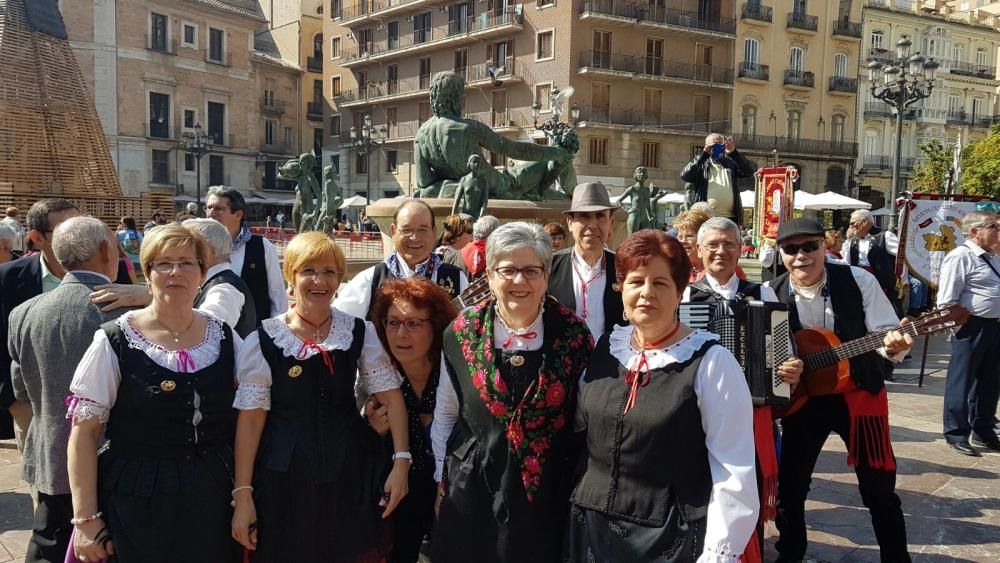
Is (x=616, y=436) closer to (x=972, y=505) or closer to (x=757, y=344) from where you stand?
(x=757, y=344)

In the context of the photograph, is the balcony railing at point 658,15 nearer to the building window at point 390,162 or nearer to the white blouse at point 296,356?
the building window at point 390,162

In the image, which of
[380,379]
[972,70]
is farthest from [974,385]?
[972,70]

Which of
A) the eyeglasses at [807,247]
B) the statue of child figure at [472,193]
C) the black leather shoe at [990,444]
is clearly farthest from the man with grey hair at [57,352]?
the black leather shoe at [990,444]

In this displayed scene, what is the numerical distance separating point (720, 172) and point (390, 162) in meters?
38.3

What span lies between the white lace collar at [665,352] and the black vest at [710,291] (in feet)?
3.60

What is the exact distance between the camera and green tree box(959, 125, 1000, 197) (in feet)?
97.3

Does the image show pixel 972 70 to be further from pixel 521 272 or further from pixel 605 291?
pixel 521 272

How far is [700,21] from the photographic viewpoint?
125ft

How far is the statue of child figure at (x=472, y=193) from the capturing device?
8383 mm

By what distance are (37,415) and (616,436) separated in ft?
7.82

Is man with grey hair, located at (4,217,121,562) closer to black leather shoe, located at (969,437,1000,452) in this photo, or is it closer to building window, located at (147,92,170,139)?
black leather shoe, located at (969,437,1000,452)

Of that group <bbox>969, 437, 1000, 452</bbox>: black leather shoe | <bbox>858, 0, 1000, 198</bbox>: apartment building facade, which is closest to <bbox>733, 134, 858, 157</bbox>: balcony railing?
<bbox>858, 0, 1000, 198</bbox>: apartment building facade

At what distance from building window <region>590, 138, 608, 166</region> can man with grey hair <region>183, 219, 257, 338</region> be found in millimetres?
33415

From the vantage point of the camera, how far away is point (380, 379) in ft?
9.22
